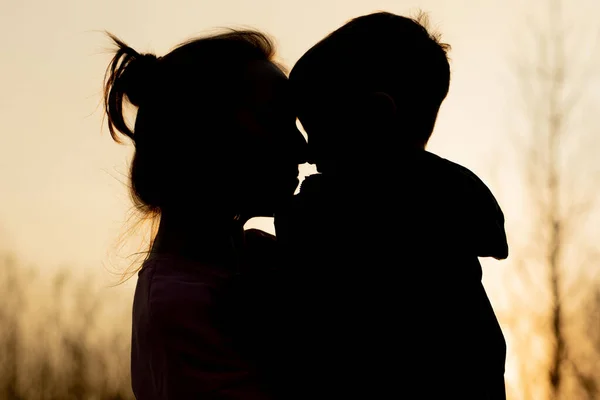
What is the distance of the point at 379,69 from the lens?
6.91ft

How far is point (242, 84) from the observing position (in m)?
2.22

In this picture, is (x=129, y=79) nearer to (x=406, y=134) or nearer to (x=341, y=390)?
(x=406, y=134)

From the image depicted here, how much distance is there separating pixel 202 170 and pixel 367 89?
0.50m

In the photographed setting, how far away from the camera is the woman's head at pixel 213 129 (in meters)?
2.17

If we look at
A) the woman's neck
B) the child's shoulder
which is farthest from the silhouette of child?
the woman's neck

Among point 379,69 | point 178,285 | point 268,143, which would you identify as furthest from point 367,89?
point 178,285

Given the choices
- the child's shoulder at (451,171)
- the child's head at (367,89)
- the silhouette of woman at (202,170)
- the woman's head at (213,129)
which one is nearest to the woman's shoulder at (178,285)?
the silhouette of woman at (202,170)

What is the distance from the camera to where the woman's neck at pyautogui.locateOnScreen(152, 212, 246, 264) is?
2.16 meters

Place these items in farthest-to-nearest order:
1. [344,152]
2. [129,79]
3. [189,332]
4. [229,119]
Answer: [129,79] → [229,119] → [344,152] → [189,332]

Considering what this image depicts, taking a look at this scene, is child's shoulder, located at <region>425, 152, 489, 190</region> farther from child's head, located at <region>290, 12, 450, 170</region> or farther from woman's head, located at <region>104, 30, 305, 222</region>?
woman's head, located at <region>104, 30, 305, 222</region>

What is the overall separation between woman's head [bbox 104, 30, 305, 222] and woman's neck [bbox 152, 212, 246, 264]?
0.09 feet

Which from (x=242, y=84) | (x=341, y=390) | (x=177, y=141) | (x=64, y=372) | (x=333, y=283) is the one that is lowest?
(x=64, y=372)

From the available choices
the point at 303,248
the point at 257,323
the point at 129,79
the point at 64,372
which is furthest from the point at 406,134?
the point at 64,372

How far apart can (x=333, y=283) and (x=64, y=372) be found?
10.0 meters
